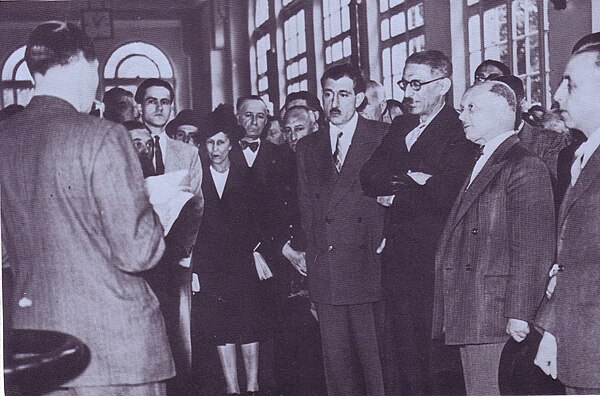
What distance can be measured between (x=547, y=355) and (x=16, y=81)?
2377 mm

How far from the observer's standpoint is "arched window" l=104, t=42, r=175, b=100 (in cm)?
326

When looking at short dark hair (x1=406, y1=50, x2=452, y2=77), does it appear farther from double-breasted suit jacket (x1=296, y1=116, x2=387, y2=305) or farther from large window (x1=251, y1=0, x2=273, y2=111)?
large window (x1=251, y1=0, x2=273, y2=111)

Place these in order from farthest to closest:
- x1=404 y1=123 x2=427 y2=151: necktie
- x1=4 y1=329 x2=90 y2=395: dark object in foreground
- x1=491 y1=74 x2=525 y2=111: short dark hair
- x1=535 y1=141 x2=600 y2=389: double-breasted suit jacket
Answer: x1=404 y1=123 x2=427 y2=151: necktie
x1=491 y1=74 x2=525 y2=111: short dark hair
x1=535 y1=141 x2=600 y2=389: double-breasted suit jacket
x1=4 y1=329 x2=90 y2=395: dark object in foreground

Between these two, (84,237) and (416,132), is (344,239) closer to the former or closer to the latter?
(416,132)

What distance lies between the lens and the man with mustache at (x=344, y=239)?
3.33 meters

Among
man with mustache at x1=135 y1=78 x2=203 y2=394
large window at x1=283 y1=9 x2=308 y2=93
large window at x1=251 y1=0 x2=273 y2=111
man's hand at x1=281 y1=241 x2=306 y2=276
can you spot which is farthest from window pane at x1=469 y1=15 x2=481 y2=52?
man with mustache at x1=135 y1=78 x2=203 y2=394

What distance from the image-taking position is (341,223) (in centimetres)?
335

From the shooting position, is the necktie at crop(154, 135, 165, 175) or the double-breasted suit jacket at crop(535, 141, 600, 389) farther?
the necktie at crop(154, 135, 165, 175)

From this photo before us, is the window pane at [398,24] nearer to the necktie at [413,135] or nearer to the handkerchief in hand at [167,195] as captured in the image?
the necktie at [413,135]

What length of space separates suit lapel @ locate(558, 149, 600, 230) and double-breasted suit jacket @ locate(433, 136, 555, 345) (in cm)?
Result: 5

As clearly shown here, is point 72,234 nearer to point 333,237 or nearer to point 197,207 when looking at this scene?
point 197,207

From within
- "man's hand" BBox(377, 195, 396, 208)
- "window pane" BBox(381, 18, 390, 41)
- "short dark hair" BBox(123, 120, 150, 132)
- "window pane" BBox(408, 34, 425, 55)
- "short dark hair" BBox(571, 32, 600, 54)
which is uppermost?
"window pane" BBox(381, 18, 390, 41)

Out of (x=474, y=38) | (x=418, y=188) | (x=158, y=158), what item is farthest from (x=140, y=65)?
(x=474, y=38)

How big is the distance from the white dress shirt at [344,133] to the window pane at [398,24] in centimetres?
39
